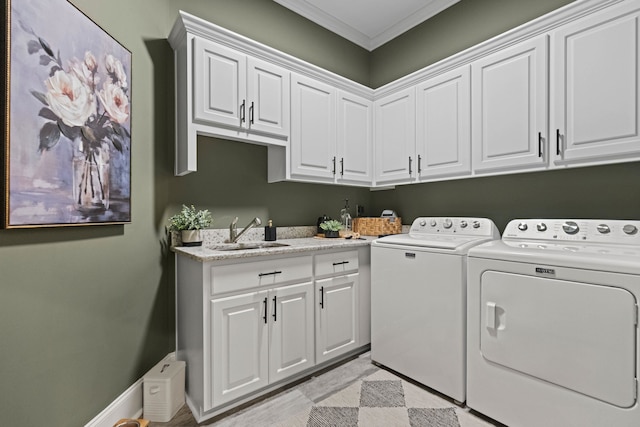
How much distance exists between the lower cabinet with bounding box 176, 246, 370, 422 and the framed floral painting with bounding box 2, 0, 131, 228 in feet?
2.07

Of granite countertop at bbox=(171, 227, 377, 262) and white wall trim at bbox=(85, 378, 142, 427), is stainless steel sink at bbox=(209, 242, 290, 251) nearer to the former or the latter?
granite countertop at bbox=(171, 227, 377, 262)

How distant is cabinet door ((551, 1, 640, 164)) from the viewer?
5.09 feet

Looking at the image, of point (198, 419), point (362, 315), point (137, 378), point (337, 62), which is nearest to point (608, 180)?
point (362, 315)

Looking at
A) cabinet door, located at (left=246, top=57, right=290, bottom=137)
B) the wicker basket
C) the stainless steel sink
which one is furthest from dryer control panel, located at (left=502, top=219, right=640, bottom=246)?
cabinet door, located at (left=246, top=57, right=290, bottom=137)

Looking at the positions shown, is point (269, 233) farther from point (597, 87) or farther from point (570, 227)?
point (597, 87)

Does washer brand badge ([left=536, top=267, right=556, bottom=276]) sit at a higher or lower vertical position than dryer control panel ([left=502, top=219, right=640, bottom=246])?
lower

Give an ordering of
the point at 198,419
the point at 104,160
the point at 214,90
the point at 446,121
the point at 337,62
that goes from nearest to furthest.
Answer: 1. the point at 104,160
2. the point at 198,419
3. the point at 214,90
4. the point at 446,121
5. the point at 337,62

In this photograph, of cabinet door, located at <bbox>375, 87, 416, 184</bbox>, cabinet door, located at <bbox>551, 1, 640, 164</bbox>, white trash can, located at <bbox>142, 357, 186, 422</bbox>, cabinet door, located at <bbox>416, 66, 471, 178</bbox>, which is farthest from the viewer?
cabinet door, located at <bbox>375, 87, 416, 184</bbox>

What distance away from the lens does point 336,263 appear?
2.22m

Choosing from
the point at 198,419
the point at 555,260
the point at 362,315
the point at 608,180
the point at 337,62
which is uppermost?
the point at 337,62

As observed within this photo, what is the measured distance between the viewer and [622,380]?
124cm

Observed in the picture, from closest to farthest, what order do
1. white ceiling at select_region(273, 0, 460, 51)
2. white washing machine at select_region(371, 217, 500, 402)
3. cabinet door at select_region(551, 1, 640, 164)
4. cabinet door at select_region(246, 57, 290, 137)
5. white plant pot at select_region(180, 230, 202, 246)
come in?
cabinet door at select_region(551, 1, 640, 164) < white washing machine at select_region(371, 217, 500, 402) < white plant pot at select_region(180, 230, 202, 246) < cabinet door at select_region(246, 57, 290, 137) < white ceiling at select_region(273, 0, 460, 51)

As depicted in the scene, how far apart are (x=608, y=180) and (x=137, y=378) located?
3.12m

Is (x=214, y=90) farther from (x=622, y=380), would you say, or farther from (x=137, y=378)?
(x=622, y=380)
